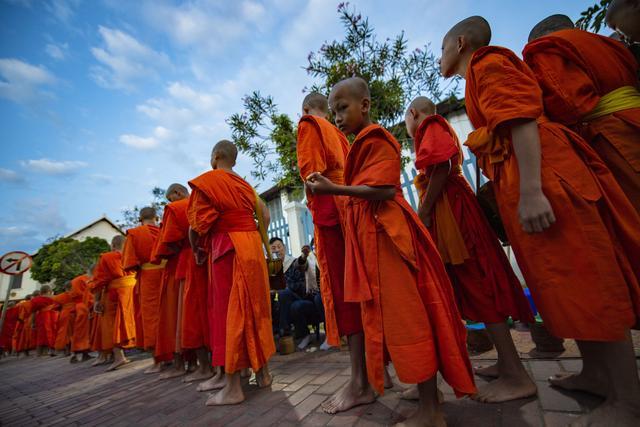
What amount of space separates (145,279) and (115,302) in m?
2.12

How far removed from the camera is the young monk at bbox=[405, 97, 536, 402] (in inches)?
69.2

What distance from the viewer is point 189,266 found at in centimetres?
328

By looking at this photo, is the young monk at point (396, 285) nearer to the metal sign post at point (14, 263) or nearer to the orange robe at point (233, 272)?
the orange robe at point (233, 272)

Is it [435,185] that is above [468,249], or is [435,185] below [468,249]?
above

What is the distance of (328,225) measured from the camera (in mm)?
2129

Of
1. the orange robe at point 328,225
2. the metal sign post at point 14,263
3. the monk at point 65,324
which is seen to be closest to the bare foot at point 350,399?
the orange robe at point 328,225

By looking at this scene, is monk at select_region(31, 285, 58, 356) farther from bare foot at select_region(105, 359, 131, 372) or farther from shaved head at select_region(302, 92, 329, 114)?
shaved head at select_region(302, 92, 329, 114)

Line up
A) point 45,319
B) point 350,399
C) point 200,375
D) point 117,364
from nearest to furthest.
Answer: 1. point 350,399
2. point 200,375
3. point 117,364
4. point 45,319

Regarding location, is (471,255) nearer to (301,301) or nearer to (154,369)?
(301,301)

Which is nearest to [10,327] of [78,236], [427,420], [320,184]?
[320,184]

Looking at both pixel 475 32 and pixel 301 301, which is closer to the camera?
pixel 475 32

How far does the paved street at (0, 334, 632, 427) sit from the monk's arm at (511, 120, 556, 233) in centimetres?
95

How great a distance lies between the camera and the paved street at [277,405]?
1.51m

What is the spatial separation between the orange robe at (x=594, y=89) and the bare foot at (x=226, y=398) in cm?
280
